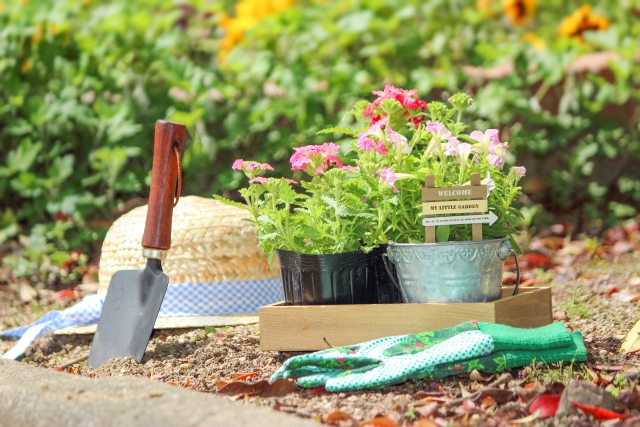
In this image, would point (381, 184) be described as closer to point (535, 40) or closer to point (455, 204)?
point (455, 204)

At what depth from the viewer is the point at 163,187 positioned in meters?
2.39

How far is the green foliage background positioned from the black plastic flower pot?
190cm

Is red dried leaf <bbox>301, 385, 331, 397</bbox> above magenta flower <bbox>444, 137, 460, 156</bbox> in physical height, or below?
below

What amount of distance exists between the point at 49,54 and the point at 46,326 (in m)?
2.30

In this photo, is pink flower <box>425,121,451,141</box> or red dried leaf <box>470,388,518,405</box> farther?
pink flower <box>425,121,451,141</box>

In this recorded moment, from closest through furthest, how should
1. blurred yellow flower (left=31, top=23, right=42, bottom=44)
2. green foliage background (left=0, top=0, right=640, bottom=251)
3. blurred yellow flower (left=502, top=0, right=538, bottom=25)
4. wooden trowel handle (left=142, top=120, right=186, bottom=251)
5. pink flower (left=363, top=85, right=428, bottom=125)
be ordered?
pink flower (left=363, top=85, right=428, bottom=125)
wooden trowel handle (left=142, top=120, right=186, bottom=251)
green foliage background (left=0, top=0, right=640, bottom=251)
blurred yellow flower (left=31, top=23, right=42, bottom=44)
blurred yellow flower (left=502, top=0, right=538, bottom=25)

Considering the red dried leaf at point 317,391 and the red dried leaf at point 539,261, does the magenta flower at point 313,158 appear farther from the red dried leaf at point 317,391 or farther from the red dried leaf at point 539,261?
the red dried leaf at point 539,261

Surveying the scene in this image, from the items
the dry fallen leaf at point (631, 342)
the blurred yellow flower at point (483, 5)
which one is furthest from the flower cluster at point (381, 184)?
the blurred yellow flower at point (483, 5)

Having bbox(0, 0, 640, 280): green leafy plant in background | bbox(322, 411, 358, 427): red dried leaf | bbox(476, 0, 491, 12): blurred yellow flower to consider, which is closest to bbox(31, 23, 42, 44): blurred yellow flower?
bbox(0, 0, 640, 280): green leafy plant in background

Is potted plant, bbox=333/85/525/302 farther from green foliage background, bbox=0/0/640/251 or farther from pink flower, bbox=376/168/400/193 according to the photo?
green foliage background, bbox=0/0/640/251

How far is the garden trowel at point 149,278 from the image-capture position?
2.29 meters

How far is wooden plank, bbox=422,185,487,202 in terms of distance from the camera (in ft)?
6.64

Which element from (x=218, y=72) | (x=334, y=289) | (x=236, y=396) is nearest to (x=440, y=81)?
(x=218, y=72)

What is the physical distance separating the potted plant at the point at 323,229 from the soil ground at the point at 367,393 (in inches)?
9.0
